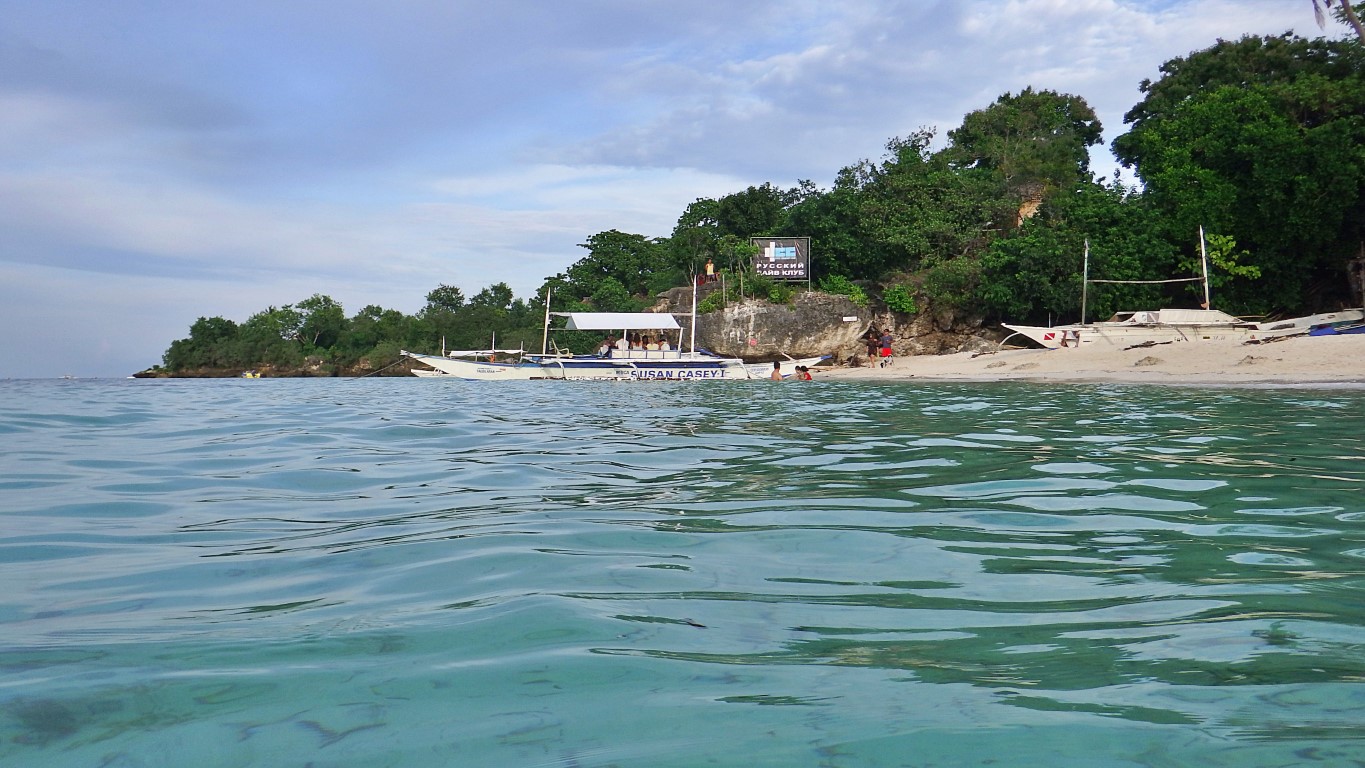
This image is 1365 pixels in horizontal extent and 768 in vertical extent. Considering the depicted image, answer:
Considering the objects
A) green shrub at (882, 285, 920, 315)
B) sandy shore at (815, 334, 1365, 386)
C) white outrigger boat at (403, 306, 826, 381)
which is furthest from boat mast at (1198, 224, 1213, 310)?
white outrigger boat at (403, 306, 826, 381)

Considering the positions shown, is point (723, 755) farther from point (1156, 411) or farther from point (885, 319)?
point (885, 319)

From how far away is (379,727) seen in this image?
167cm

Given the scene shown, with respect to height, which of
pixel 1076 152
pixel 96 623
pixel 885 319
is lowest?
pixel 96 623

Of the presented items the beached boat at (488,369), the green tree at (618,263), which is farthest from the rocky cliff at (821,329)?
the green tree at (618,263)

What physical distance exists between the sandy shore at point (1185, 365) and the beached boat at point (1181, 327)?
2.64 ft

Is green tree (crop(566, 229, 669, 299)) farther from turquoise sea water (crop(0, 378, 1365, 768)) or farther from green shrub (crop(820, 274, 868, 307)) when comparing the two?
turquoise sea water (crop(0, 378, 1365, 768))

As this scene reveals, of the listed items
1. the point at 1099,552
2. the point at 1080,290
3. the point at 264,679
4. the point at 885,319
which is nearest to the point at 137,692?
the point at 264,679

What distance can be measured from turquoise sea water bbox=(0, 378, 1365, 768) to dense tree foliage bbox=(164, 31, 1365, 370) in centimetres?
2616

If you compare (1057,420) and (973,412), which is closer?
(1057,420)

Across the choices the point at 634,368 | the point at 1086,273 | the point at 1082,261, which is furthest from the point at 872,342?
the point at 634,368

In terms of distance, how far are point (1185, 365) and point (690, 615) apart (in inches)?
854

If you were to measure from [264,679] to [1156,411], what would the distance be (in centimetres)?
1064

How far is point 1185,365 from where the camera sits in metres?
20.4

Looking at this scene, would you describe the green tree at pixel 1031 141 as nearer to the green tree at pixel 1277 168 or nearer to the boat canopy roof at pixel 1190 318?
the green tree at pixel 1277 168
